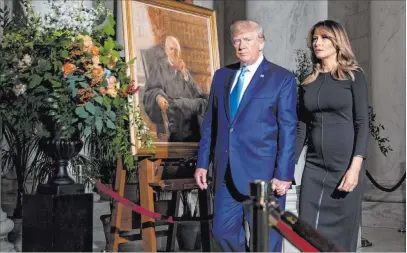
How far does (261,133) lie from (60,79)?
1.62m

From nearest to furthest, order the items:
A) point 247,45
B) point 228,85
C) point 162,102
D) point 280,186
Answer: point 280,186 < point 247,45 < point 228,85 < point 162,102

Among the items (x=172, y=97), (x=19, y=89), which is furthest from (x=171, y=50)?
(x=19, y=89)

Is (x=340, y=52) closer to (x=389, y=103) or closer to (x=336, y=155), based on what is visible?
(x=336, y=155)

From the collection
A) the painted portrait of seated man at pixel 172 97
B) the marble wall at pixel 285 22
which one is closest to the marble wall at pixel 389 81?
the marble wall at pixel 285 22

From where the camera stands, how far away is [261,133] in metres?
4.57

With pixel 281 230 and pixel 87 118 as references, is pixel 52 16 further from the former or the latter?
pixel 281 230

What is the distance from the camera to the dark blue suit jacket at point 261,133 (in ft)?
14.9

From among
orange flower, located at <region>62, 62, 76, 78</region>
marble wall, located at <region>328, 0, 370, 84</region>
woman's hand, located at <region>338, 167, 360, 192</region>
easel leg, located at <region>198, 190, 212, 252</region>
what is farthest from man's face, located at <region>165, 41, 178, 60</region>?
marble wall, located at <region>328, 0, 370, 84</region>

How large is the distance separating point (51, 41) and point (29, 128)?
2.26 feet

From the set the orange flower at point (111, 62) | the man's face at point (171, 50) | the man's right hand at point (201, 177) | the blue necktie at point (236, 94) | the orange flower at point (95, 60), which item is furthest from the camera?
the man's face at point (171, 50)

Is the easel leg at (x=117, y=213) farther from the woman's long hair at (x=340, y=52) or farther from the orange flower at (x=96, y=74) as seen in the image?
the woman's long hair at (x=340, y=52)

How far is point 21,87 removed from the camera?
525cm

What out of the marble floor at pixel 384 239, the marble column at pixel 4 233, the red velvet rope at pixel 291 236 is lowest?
the marble floor at pixel 384 239

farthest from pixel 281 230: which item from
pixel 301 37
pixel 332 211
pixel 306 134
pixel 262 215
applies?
pixel 301 37
